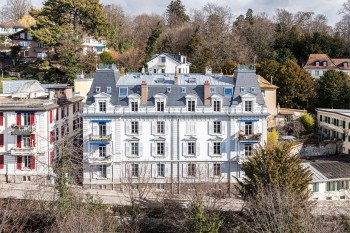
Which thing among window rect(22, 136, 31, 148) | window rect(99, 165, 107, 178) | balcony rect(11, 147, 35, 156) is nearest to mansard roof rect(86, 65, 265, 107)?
window rect(99, 165, 107, 178)

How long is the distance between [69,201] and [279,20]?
68.6 meters

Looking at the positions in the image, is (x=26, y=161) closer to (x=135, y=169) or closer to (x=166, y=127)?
(x=135, y=169)

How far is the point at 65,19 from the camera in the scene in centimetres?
6469

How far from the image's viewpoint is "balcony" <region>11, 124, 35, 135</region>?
3994 centimetres

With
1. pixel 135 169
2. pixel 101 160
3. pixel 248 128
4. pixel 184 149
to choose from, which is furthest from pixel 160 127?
pixel 248 128

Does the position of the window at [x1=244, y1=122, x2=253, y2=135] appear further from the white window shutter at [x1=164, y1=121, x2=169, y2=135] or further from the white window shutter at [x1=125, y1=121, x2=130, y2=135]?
the white window shutter at [x1=125, y1=121, x2=130, y2=135]

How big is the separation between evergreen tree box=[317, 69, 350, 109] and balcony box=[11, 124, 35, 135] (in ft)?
112

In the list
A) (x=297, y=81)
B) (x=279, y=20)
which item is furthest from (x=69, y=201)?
(x=279, y=20)

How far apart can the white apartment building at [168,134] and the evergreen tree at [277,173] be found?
8023 millimetres

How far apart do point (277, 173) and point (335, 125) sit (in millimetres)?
21711

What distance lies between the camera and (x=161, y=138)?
40125 mm

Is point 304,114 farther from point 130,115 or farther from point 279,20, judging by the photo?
point 279,20

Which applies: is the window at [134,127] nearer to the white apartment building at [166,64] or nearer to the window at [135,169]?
the window at [135,169]

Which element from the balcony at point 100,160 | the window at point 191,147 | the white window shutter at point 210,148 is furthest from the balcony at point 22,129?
the white window shutter at point 210,148
